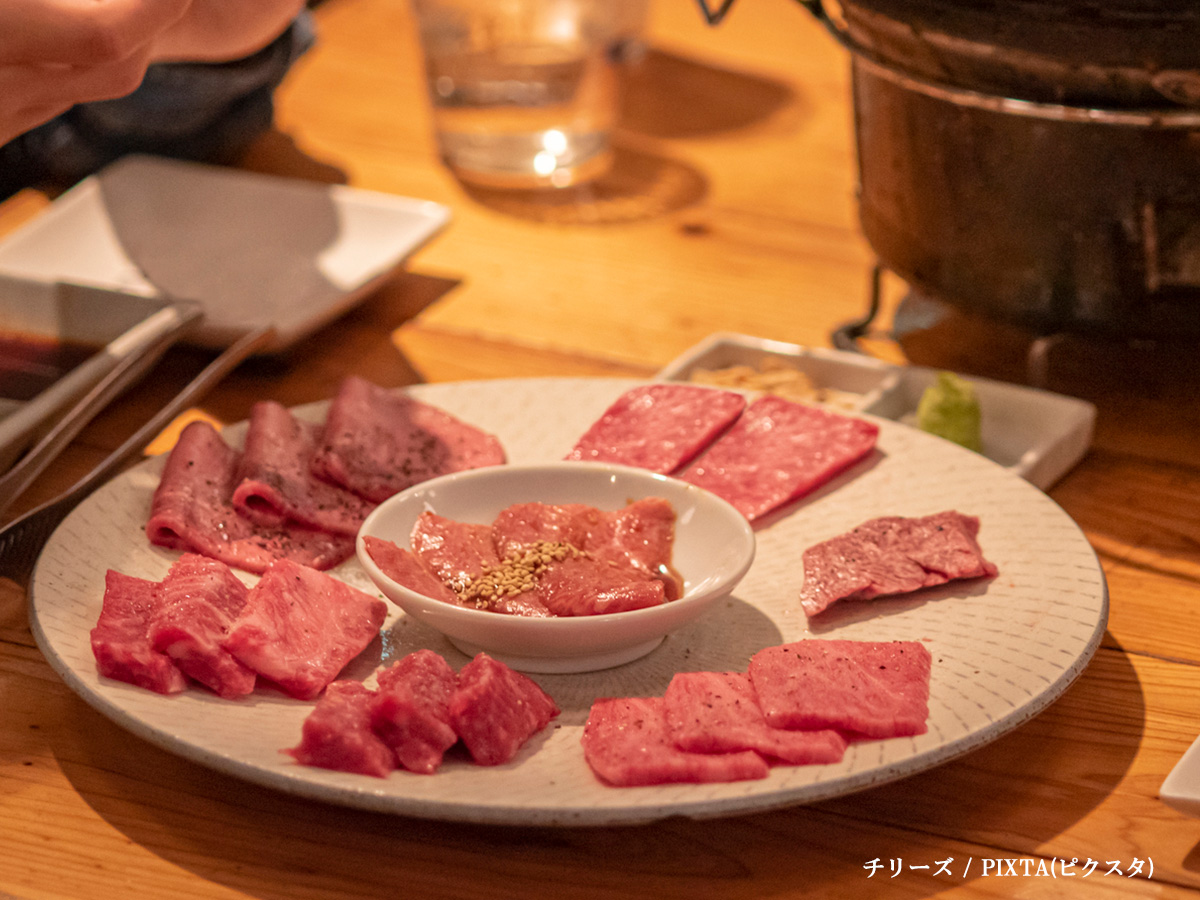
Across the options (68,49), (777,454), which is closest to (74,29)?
(68,49)

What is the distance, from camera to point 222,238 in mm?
1838

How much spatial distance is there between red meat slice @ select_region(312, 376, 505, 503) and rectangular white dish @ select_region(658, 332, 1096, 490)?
11.2 inches

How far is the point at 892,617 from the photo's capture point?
3.29 ft

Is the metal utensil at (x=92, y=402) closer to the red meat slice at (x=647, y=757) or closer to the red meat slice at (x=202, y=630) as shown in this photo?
the red meat slice at (x=202, y=630)

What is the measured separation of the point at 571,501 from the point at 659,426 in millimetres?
170

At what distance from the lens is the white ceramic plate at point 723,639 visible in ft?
2.54

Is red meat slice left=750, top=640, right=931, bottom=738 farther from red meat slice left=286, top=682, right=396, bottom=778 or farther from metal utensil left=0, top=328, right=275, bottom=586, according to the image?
metal utensil left=0, top=328, right=275, bottom=586

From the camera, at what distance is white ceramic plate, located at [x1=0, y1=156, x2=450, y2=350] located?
1.71 m

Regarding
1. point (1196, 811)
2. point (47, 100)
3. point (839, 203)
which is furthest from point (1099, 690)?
point (839, 203)

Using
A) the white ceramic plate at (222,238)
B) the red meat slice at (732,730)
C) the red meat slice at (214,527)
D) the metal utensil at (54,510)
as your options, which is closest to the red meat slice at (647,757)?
the red meat slice at (732,730)

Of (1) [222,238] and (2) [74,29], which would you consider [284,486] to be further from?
(1) [222,238]

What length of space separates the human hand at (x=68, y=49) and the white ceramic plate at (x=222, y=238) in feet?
1.70

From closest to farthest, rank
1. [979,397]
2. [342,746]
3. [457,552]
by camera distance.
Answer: [342,746]
[457,552]
[979,397]

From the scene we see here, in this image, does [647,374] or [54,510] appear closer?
[54,510]
